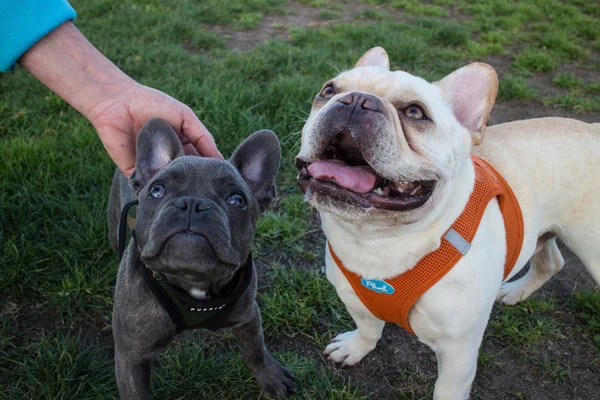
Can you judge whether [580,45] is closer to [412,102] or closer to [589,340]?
[589,340]

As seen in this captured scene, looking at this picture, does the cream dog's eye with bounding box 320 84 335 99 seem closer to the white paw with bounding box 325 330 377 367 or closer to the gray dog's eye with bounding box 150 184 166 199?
the gray dog's eye with bounding box 150 184 166 199

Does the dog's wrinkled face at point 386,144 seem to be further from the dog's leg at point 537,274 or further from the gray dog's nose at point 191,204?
the dog's leg at point 537,274

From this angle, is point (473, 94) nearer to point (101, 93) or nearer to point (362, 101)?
point (362, 101)

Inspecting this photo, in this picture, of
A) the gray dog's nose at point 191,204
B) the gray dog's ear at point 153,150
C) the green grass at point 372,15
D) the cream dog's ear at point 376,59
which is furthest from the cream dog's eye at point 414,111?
the green grass at point 372,15

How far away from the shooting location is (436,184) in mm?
2020

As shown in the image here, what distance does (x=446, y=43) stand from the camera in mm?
7062

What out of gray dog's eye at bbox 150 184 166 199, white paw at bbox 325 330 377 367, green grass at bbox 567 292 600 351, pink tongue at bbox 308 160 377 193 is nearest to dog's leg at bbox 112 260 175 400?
gray dog's eye at bbox 150 184 166 199

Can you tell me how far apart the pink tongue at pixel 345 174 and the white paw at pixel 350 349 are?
1.26 m

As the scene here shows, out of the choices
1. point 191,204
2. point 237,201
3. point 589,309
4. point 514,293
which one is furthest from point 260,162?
point 589,309

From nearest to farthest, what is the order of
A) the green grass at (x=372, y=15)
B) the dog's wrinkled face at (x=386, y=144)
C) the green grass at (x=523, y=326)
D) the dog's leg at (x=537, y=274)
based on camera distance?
1. the dog's wrinkled face at (x=386, y=144)
2. the green grass at (x=523, y=326)
3. the dog's leg at (x=537, y=274)
4. the green grass at (x=372, y=15)

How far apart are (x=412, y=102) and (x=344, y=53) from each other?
4.40 meters

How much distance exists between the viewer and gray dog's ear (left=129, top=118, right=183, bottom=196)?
2.45 m

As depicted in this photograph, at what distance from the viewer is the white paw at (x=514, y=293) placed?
133 inches

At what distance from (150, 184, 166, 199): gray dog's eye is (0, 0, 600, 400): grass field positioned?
0.93 m
